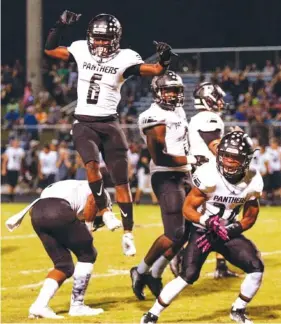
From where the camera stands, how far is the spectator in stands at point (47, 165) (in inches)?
879

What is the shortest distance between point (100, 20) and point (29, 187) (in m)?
16.1

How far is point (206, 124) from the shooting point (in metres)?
9.38

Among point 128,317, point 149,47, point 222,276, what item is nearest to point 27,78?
point 149,47

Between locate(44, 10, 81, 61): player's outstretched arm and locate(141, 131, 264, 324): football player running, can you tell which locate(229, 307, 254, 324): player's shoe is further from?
locate(44, 10, 81, 61): player's outstretched arm

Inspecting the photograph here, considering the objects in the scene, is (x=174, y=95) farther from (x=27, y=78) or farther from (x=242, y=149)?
(x=27, y=78)

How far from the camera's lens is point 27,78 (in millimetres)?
29781

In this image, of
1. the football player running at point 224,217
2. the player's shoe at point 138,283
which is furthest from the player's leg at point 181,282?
the player's shoe at point 138,283

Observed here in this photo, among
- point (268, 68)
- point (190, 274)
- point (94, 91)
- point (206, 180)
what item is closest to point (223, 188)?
point (206, 180)

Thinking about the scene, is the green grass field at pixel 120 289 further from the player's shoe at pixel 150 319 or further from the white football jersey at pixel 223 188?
the white football jersey at pixel 223 188

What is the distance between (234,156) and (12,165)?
1537cm

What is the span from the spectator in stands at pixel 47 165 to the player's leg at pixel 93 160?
1403cm

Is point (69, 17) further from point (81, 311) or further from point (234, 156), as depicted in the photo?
point (81, 311)

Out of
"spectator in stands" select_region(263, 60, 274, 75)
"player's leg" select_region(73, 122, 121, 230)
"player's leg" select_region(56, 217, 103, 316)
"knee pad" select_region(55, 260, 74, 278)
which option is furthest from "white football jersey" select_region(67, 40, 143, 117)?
"spectator in stands" select_region(263, 60, 274, 75)

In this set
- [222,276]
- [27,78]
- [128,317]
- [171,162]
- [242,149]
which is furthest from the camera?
[27,78]
